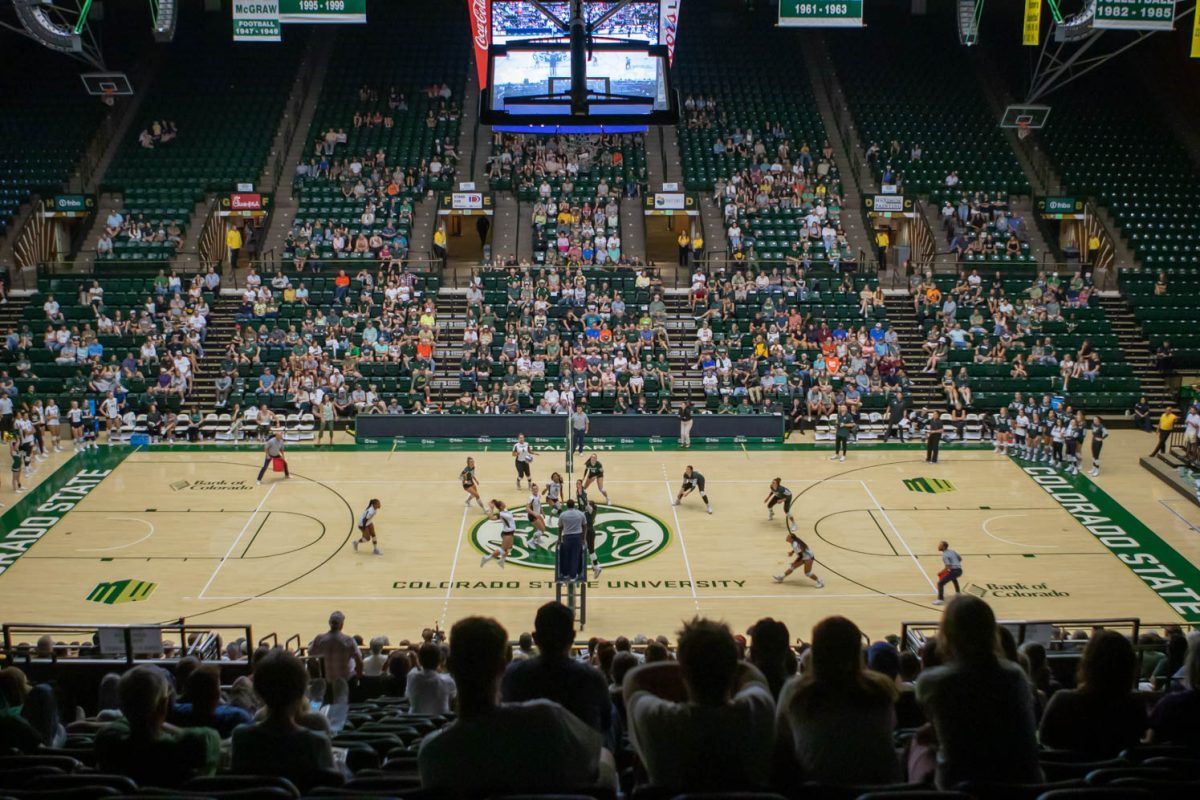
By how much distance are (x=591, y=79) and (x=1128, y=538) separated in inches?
625

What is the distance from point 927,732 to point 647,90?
403 inches

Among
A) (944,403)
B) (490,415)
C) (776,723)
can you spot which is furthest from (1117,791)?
(944,403)

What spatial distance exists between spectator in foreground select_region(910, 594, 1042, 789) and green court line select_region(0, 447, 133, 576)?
20813 mm

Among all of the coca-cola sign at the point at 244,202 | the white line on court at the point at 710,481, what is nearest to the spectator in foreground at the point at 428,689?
the white line on court at the point at 710,481

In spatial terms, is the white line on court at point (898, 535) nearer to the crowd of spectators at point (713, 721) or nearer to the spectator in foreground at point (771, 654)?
the spectator in foreground at point (771, 654)

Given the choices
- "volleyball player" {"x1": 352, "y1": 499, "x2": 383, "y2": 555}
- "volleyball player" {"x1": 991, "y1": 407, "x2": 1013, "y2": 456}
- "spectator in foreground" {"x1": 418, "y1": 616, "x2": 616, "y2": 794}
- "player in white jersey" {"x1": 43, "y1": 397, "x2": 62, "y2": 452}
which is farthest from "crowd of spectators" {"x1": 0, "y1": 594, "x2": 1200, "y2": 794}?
"player in white jersey" {"x1": 43, "y1": 397, "x2": 62, "y2": 452}

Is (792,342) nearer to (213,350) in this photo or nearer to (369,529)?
(369,529)

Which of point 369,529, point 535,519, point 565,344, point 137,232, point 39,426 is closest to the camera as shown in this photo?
point 369,529

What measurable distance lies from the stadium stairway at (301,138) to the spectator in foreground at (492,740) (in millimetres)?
36423

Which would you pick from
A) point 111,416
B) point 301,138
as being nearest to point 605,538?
point 111,416

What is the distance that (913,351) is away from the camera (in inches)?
1395

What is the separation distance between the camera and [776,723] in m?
5.46

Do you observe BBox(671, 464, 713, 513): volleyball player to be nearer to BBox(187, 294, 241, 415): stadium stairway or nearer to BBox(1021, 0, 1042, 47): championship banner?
BBox(187, 294, 241, 415): stadium stairway

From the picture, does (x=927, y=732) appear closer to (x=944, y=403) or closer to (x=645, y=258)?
(x=944, y=403)
